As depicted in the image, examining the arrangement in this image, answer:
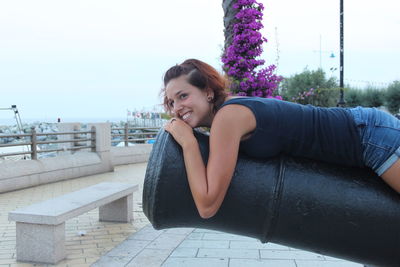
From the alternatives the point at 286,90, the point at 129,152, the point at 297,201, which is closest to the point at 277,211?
the point at 297,201

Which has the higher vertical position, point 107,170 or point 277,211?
point 277,211

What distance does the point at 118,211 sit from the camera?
6.16 m

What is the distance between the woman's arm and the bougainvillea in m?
4.89

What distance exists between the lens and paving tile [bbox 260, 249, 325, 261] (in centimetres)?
441

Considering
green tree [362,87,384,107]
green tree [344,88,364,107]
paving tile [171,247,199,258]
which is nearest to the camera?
paving tile [171,247,199,258]

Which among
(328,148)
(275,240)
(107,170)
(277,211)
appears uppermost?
(328,148)

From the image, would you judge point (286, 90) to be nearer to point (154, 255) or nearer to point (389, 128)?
point (154, 255)

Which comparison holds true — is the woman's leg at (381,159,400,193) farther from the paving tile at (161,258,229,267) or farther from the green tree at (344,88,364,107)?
the green tree at (344,88,364,107)

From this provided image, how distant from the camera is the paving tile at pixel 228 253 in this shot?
446 cm

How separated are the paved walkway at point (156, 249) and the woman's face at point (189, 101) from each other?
2.75 metres

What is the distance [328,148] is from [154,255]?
334cm

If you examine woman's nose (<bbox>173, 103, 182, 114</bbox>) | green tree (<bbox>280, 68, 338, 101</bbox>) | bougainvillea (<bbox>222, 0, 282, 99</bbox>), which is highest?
green tree (<bbox>280, 68, 338, 101</bbox>)

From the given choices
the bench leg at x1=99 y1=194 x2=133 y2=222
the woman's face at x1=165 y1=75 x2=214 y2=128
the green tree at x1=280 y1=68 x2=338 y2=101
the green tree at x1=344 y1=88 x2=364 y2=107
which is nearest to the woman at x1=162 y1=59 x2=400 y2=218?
the woman's face at x1=165 y1=75 x2=214 y2=128

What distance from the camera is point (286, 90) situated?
128 ft
